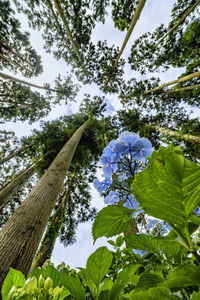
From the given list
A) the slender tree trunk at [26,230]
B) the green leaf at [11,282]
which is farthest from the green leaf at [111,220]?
the slender tree trunk at [26,230]

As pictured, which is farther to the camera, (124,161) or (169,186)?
(124,161)

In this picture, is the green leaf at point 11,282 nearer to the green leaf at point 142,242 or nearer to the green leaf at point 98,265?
the green leaf at point 98,265

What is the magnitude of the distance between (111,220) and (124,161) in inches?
22.0

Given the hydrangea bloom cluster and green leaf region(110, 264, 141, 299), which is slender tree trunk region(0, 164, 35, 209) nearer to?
the hydrangea bloom cluster

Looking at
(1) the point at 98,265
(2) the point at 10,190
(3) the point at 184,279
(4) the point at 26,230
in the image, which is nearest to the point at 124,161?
(1) the point at 98,265

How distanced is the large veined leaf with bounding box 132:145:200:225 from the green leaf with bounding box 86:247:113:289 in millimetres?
254

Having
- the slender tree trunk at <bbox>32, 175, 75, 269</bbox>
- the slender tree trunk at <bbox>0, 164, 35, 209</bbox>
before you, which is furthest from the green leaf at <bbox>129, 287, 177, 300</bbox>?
the slender tree trunk at <bbox>0, 164, 35, 209</bbox>

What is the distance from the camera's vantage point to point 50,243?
4066 mm

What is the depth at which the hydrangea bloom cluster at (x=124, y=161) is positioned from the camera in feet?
2.97

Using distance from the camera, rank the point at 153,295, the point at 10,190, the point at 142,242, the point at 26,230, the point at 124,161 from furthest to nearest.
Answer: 1. the point at 10,190
2. the point at 26,230
3. the point at 124,161
4. the point at 142,242
5. the point at 153,295

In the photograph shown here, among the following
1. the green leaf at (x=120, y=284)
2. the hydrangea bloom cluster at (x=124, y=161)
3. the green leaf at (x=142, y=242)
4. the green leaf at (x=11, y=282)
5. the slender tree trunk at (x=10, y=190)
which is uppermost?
the slender tree trunk at (x=10, y=190)

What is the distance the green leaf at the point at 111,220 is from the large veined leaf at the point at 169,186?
121 mm

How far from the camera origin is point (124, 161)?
0.91 metres

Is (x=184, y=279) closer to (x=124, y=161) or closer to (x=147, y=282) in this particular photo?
(x=147, y=282)
